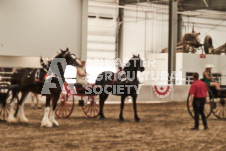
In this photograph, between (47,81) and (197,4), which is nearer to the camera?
(47,81)

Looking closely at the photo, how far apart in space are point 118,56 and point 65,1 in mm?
12127

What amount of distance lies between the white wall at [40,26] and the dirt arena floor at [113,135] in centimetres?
731

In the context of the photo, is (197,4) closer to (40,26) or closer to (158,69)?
(158,69)

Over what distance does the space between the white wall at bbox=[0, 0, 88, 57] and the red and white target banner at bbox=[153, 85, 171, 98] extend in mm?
4354

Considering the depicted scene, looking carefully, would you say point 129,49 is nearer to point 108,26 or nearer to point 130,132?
point 108,26

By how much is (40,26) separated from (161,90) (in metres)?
7.16

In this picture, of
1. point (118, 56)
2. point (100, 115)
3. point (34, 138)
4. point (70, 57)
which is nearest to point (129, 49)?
point (118, 56)

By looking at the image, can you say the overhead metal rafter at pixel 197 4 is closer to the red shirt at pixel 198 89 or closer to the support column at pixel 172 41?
the support column at pixel 172 41

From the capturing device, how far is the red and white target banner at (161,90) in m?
24.0

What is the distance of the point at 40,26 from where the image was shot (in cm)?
2166

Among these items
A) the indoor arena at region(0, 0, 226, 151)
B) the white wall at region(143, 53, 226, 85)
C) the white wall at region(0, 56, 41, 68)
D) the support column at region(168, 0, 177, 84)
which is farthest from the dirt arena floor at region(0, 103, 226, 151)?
the white wall at region(143, 53, 226, 85)

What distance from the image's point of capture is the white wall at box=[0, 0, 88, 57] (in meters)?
20.7

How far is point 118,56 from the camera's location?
Result: 3406 cm

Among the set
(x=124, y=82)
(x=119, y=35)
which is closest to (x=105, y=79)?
(x=124, y=82)
